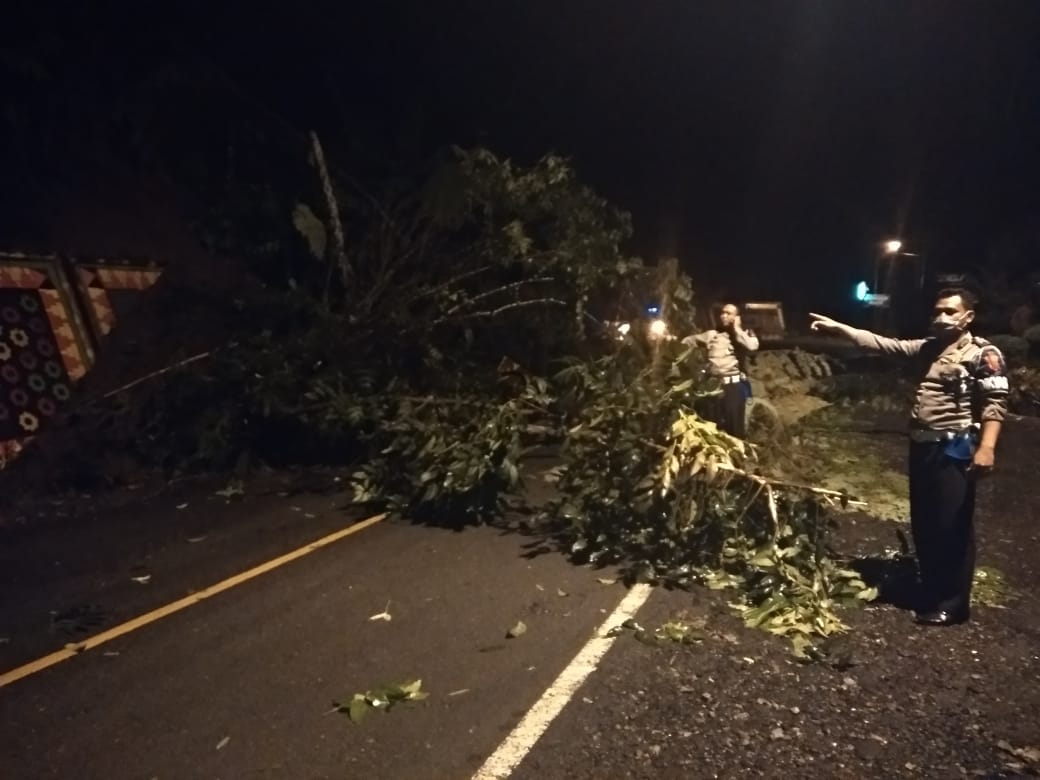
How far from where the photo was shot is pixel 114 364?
960 centimetres

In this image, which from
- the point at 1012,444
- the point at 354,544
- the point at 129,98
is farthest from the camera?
the point at 129,98

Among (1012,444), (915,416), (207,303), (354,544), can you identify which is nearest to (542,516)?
(354,544)

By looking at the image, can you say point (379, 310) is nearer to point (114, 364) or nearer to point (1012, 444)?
point (114, 364)

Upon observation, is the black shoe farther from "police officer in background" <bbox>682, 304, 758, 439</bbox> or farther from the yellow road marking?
the yellow road marking

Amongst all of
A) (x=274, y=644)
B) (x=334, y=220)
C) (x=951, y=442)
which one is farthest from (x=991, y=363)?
(x=334, y=220)

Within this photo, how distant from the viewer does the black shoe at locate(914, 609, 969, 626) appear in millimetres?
5043

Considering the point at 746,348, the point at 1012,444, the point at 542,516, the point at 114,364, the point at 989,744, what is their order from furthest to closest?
the point at 1012,444 < the point at 114,364 < the point at 746,348 < the point at 542,516 < the point at 989,744

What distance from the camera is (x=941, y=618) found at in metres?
5.04

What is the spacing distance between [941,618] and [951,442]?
97 cm

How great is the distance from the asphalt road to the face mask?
2401 mm

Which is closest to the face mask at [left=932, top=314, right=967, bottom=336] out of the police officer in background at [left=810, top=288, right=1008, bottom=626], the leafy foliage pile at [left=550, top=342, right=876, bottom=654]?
the police officer in background at [left=810, top=288, right=1008, bottom=626]

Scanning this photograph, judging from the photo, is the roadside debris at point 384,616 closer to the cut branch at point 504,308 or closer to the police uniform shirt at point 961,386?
the police uniform shirt at point 961,386

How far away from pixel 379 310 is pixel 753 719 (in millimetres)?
6535

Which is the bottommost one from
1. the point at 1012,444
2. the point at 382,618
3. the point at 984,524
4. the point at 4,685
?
the point at 1012,444
